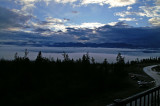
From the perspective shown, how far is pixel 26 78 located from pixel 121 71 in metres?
9.03

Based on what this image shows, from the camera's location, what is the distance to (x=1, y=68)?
10109 mm

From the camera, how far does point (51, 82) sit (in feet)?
31.7

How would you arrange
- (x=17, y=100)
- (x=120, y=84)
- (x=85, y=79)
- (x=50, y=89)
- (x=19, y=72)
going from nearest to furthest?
(x=17, y=100) < (x=50, y=89) < (x=19, y=72) < (x=85, y=79) < (x=120, y=84)

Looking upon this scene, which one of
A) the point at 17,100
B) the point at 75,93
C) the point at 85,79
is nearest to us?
the point at 17,100

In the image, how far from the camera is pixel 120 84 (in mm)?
12203

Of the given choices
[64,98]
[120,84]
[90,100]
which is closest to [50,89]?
Result: [64,98]

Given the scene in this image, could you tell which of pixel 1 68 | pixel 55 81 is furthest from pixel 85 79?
pixel 1 68

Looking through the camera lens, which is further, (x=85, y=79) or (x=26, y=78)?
(x=85, y=79)

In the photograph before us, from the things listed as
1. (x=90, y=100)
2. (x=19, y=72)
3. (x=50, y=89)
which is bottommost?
(x=90, y=100)

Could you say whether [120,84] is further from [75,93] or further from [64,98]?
[64,98]

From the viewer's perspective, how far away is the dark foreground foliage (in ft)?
25.5

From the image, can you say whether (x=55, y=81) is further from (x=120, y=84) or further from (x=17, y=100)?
(x=120, y=84)

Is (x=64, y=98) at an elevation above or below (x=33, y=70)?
below

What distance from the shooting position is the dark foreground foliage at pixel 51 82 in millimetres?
7770
